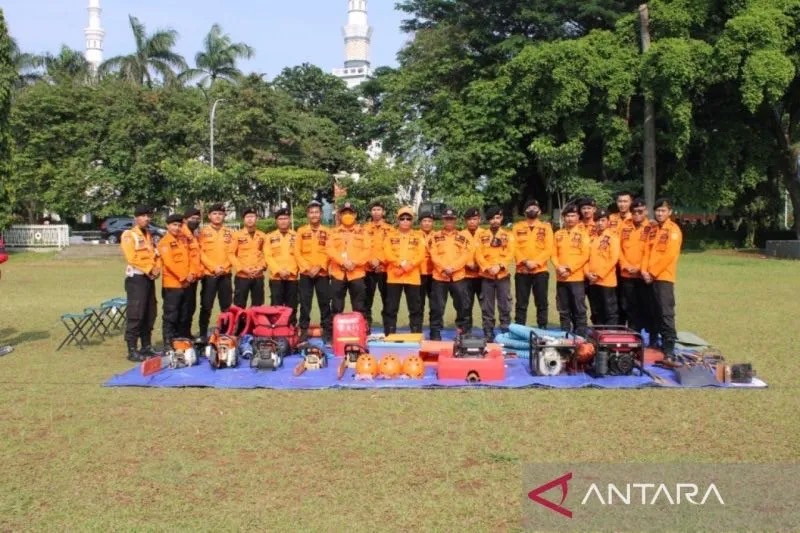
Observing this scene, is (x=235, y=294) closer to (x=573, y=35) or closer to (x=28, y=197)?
(x=573, y=35)

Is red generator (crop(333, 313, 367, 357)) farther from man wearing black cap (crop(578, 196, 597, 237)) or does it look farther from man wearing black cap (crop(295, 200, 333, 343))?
man wearing black cap (crop(578, 196, 597, 237))

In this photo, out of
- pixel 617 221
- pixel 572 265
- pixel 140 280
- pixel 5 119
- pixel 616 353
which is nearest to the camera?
pixel 616 353

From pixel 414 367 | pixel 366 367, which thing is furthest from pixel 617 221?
pixel 366 367

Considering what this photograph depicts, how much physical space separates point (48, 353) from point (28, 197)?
3109 centimetres

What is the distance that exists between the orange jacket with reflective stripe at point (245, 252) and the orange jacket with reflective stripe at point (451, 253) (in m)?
2.31

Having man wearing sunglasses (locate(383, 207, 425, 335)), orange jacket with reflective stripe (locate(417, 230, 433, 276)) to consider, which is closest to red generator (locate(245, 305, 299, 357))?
man wearing sunglasses (locate(383, 207, 425, 335))

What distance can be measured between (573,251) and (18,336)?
313 inches

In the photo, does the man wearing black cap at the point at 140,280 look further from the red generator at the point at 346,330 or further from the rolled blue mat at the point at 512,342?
the rolled blue mat at the point at 512,342

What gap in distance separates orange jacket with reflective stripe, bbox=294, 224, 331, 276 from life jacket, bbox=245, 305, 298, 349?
3.70 feet

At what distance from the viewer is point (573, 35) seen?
30547 millimetres

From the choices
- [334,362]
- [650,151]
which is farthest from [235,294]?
[650,151]

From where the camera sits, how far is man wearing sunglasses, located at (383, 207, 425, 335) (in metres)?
9.21

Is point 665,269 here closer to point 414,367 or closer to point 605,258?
point 605,258

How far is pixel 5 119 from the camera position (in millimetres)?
26016
